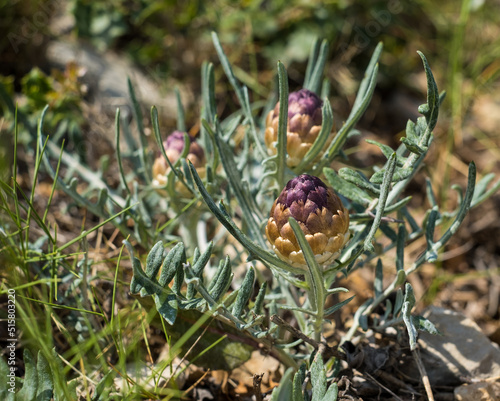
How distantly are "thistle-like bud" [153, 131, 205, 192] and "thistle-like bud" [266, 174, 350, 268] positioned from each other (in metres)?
0.50

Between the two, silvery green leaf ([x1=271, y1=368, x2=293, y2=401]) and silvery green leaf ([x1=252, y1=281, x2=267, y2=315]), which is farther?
silvery green leaf ([x1=252, y1=281, x2=267, y2=315])

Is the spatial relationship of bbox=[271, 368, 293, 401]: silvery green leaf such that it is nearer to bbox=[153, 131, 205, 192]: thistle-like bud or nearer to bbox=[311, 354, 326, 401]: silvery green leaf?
bbox=[311, 354, 326, 401]: silvery green leaf

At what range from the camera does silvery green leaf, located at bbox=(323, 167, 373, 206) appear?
1.29 meters

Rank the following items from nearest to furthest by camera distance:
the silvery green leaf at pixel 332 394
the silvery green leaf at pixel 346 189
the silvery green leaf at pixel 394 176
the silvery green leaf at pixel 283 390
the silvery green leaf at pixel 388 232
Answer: the silvery green leaf at pixel 283 390 < the silvery green leaf at pixel 332 394 < the silvery green leaf at pixel 394 176 < the silvery green leaf at pixel 346 189 < the silvery green leaf at pixel 388 232

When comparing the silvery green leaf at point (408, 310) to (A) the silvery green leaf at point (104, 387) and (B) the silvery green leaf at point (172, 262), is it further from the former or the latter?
(A) the silvery green leaf at point (104, 387)

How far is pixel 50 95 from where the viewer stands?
211cm

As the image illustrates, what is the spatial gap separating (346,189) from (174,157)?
51 centimetres

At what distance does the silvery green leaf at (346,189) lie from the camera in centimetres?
129

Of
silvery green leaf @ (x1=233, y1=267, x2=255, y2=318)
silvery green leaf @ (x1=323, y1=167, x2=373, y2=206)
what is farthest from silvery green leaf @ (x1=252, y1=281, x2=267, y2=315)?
silvery green leaf @ (x1=323, y1=167, x2=373, y2=206)

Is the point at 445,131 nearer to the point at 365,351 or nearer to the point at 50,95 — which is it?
the point at 365,351

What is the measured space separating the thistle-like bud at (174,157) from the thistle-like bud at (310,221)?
495 mm

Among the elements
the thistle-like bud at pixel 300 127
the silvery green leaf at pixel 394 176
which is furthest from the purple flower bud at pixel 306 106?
the silvery green leaf at pixel 394 176

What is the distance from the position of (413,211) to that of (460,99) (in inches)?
28.3

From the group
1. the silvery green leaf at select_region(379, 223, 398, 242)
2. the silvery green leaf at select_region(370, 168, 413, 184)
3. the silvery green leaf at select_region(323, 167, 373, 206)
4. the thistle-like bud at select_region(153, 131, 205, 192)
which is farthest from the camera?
the thistle-like bud at select_region(153, 131, 205, 192)
